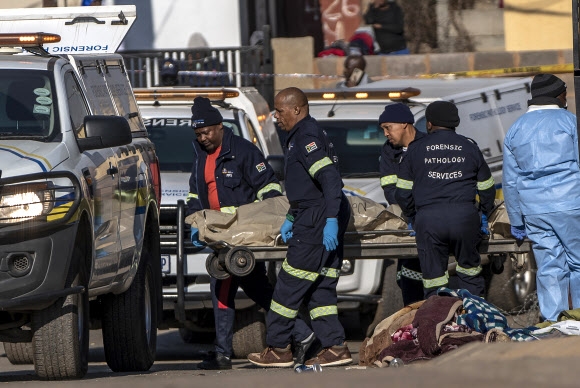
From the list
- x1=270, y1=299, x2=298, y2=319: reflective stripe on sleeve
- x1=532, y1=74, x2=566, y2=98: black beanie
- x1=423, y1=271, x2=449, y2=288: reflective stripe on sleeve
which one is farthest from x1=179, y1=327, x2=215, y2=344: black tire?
x1=532, y1=74, x2=566, y2=98: black beanie

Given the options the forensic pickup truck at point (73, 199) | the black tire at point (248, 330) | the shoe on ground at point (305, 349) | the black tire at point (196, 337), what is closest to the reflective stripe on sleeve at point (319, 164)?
the forensic pickup truck at point (73, 199)

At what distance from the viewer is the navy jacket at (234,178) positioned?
403 inches

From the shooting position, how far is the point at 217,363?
9992 mm

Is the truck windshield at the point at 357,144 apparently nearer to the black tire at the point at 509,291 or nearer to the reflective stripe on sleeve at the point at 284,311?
the black tire at the point at 509,291

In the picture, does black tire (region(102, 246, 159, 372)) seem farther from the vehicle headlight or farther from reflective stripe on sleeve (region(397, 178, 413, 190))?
reflective stripe on sleeve (region(397, 178, 413, 190))

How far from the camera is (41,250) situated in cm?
758

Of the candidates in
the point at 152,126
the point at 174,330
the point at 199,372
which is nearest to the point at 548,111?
the point at 199,372

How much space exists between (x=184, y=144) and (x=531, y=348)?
5.58 m

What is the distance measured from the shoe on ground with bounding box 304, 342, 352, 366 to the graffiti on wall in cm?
1283

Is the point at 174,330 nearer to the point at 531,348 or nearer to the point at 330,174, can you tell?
the point at 330,174

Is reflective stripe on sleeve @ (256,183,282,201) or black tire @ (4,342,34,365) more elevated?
reflective stripe on sleeve @ (256,183,282,201)

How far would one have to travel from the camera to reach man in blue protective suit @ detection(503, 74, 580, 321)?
977 cm

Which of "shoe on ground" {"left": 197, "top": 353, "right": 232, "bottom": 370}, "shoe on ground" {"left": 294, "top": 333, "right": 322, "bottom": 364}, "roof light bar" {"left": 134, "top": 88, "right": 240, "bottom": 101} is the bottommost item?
"shoe on ground" {"left": 197, "top": 353, "right": 232, "bottom": 370}

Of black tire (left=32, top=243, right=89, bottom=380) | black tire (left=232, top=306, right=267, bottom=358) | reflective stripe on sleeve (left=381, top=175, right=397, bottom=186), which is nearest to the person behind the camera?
black tire (left=32, top=243, right=89, bottom=380)
